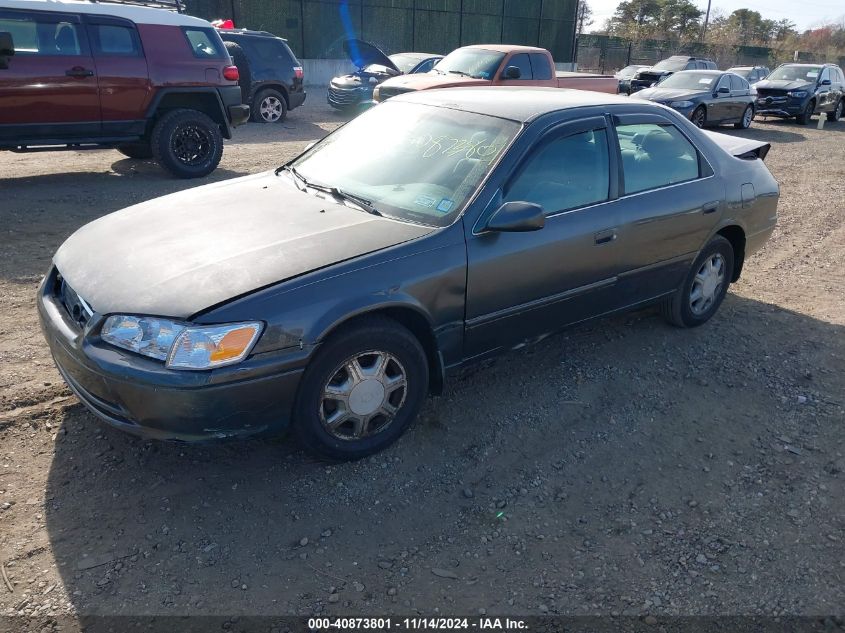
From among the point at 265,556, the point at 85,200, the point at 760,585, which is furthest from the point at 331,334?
the point at 85,200

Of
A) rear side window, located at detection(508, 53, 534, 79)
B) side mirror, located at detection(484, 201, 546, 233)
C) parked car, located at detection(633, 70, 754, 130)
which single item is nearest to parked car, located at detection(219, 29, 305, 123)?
rear side window, located at detection(508, 53, 534, 79)

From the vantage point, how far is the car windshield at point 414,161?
3.56 metres

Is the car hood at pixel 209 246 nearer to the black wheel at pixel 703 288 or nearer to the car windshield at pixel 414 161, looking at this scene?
the car windshield at pixel 414 161

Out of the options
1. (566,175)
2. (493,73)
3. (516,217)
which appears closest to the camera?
(516,217)

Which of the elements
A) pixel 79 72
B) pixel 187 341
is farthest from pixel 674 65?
pixel 187 341

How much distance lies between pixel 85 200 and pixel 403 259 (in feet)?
19.8

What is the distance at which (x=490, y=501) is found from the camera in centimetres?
317

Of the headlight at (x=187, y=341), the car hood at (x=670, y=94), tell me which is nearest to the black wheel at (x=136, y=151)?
the headlight at (x=187, y=341)

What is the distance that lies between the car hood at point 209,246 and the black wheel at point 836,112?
70.7 feet

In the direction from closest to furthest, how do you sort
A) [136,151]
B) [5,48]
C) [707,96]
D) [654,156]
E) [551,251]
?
[551,251], [654,156], [5,48], [136,151], [707,96]

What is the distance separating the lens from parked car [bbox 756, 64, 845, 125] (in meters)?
18.9

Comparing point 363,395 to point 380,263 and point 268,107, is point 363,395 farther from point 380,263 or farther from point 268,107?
point 268,107

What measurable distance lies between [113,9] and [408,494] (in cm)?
765

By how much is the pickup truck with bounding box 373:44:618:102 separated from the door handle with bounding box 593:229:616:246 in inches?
353
